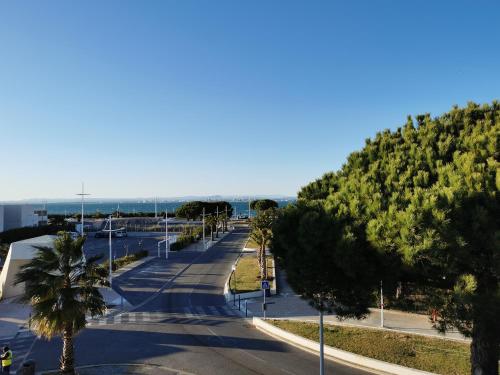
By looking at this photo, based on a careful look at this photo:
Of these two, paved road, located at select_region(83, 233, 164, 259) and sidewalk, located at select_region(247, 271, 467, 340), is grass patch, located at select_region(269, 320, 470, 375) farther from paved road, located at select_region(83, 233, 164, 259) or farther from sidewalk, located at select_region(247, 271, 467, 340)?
paved road, located at select_region(83, 233, 164, 259)

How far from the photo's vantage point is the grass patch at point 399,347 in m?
16.7

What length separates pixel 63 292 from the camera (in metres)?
15.8

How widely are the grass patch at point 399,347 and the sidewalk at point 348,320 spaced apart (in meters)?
1.10

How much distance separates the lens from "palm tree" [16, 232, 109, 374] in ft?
50.4

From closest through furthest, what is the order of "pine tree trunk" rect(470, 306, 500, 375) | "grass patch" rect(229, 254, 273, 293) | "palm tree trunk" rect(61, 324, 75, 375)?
"pine tree trunk" rect(470, 306, 500, 375) < "palm tree trunk" rect(61, 324, 75, 375) < "grass patch" rect(229, 254, 273, 293)

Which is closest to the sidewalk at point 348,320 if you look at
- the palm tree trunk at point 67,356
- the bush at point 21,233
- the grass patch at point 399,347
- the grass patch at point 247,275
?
the grass patch at point 399,347

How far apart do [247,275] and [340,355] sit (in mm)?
22407

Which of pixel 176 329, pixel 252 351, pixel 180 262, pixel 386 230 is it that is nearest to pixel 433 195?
pixel 386 230

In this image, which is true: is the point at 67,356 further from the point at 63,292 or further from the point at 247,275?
the point at 247,275

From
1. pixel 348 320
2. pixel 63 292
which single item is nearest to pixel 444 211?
pixel 63 292

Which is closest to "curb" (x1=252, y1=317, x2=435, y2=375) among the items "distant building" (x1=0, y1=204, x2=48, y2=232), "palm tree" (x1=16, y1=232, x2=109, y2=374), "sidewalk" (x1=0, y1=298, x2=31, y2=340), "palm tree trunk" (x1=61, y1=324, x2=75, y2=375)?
"palm tree" (x1=16, y1=232, x2=109, y2=374)

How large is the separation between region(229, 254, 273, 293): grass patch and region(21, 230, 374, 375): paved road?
2.35 m

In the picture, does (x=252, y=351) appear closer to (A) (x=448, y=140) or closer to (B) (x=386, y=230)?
(B) (x=386, y=230)

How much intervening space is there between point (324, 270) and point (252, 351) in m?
9.59
